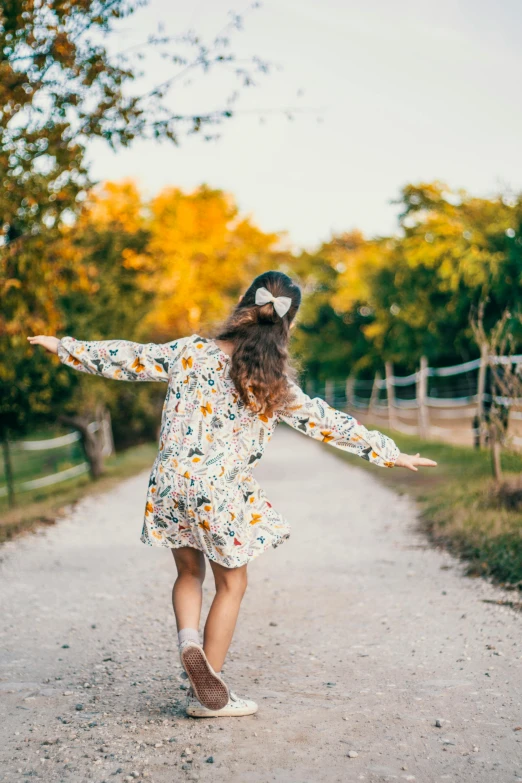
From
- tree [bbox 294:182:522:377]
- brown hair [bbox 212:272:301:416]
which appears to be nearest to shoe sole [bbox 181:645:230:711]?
brown hair [bbox 212:272:301:416]

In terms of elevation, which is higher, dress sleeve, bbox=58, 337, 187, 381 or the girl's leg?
dress sleeve, bbox=58, 337, 187, 381

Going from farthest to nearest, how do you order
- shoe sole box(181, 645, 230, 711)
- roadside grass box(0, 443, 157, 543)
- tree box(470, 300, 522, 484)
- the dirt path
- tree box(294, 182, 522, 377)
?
tree box(294, 182, 522, 377) → roadside grass box(0, 443, 157, 543) → tree box(470, 300, 522, 484) → shoe sole box(181, 645, 230, 711) → the dirt path

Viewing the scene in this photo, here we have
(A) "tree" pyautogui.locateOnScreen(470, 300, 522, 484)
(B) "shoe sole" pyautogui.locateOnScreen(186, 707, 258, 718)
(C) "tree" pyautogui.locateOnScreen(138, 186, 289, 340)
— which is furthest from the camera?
(C) "tree" pyautogui.locateOnScreen(138, 186, 289, 340)

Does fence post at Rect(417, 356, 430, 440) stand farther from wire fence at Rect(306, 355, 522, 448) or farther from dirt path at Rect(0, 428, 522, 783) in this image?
dirt path at Rect(0, 428, 522, 783)

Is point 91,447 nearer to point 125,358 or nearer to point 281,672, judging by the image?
point 281,672

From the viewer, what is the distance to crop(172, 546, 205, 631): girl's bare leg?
3.74 m

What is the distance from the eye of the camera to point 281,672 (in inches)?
171

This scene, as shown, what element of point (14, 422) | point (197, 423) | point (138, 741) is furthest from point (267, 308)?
point (14, 422)

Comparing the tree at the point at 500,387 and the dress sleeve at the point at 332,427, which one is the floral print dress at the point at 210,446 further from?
the tree at the point at 500,387

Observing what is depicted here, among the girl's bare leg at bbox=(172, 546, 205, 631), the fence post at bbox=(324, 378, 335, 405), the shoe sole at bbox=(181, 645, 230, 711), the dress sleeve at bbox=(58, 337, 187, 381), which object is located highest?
the dress sleeve at bbox=(58, 337, 187, 381)

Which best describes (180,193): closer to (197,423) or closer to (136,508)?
(136,508)

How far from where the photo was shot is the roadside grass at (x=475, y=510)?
6.58 meters

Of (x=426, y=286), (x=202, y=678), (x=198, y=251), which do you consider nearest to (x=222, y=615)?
(x=202, y=678)

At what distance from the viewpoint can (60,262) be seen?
8531 millimetres
